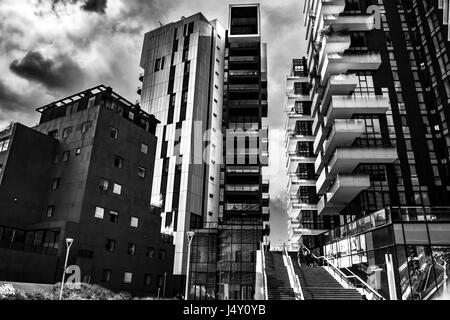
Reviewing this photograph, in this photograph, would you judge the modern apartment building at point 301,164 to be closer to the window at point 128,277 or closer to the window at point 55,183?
the window at point 128,277

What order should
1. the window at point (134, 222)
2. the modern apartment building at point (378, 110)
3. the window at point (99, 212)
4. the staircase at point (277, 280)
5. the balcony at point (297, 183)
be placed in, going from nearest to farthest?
the staircase at point (277, 280) < the window at point (99, 212) < the window at point (134, 222) < the modern apartment building at point (378, 110) < the balcony at point (297, 183)

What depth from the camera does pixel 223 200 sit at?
72.4 m

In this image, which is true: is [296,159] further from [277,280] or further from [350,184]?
[277,280]

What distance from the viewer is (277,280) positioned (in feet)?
80.9

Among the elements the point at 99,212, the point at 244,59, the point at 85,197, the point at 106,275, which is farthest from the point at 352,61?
the point at 106,275

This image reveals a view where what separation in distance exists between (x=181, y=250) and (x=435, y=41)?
51.3 metres

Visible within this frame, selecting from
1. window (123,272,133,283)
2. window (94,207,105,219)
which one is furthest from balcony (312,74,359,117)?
window (123,272,133,283)

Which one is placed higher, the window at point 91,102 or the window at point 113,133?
the window at point 91,102

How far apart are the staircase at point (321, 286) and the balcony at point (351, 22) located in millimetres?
37754

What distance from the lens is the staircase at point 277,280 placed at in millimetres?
22131

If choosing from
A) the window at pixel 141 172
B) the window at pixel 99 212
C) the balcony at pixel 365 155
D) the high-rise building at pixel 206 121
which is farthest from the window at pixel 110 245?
the balcony at pixel 365 155

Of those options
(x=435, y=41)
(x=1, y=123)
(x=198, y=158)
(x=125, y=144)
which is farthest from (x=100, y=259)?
(x=435, y=41)

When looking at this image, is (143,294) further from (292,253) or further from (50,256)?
(292,253)

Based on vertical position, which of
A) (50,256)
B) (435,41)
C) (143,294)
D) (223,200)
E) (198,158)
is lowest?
(143,294)
